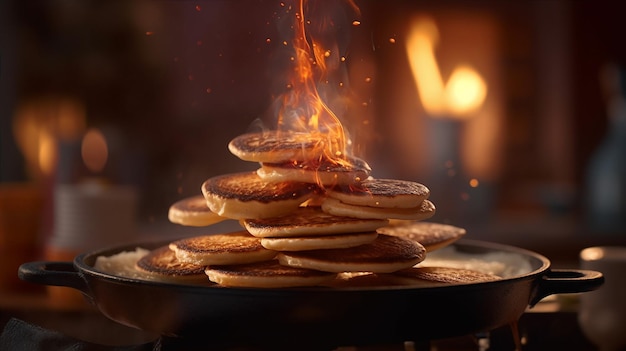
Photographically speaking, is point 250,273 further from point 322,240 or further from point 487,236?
point 487,236

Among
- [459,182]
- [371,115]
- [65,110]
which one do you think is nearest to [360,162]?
[459,182]

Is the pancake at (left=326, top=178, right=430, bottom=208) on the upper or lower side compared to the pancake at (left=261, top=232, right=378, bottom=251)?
upper

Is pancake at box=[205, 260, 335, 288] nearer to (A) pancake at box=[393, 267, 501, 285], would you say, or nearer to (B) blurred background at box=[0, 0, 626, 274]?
(A) pancake at box=[393, 267, 501, 285]

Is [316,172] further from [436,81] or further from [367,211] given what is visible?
[436,81]

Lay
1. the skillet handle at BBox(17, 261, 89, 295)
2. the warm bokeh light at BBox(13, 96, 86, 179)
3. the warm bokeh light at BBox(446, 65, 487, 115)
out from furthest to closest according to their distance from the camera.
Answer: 1. the warm bokeh light at BBox(13, 96, 86, 179)
2. the warm bokeh light at BBox(446, 65, 487, 115)
3. the skillet handle at BBox(17, 261, 89, 295)

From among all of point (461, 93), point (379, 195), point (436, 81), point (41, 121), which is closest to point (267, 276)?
point (379, 195)

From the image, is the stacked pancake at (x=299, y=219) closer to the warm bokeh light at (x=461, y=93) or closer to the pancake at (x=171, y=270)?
the pancake at (x=171, y=270)

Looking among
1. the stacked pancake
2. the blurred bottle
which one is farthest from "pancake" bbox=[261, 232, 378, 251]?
the blurred bottle
